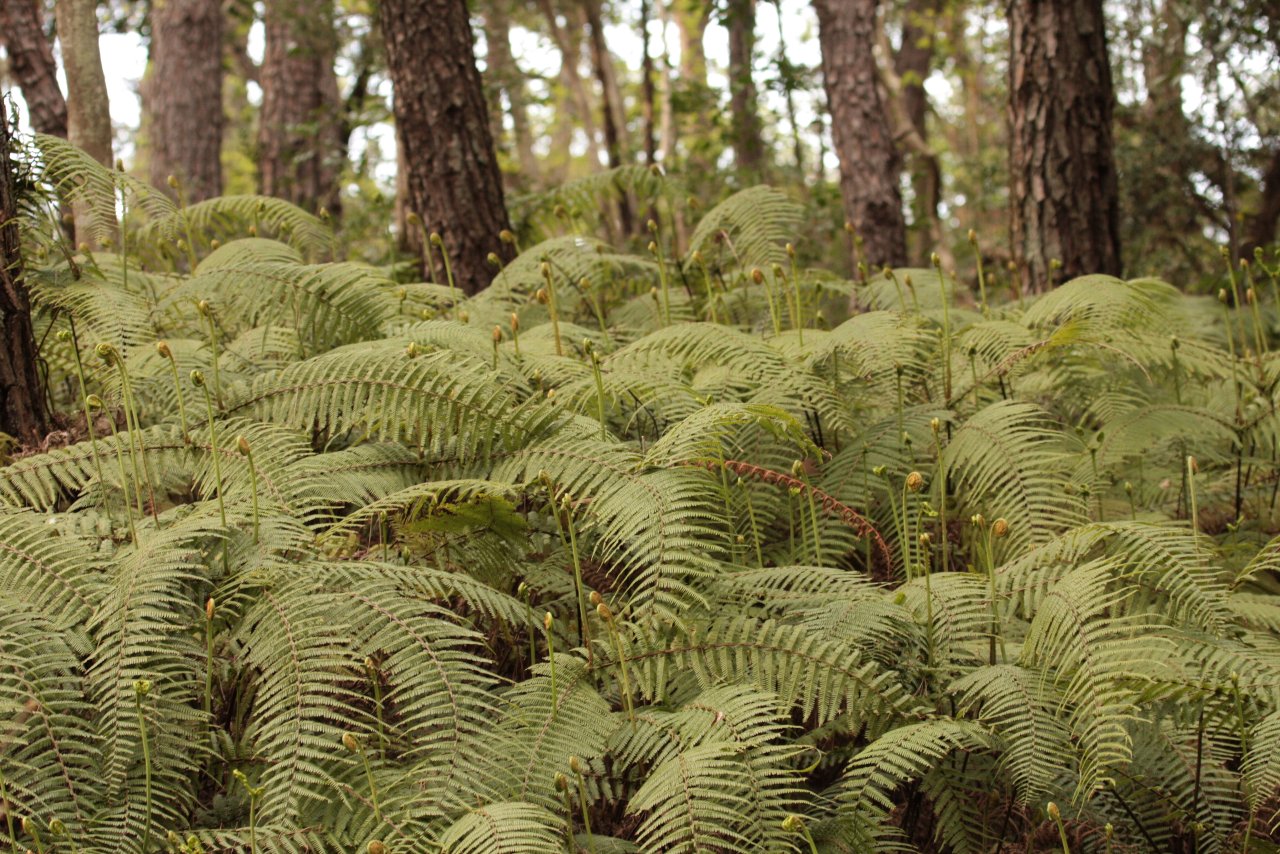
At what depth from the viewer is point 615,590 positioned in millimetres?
2580

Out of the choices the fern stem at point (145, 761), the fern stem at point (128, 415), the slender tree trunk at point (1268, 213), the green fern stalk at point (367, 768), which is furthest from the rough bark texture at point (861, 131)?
the fern stem at point (145, 761)

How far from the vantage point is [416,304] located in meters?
3.81

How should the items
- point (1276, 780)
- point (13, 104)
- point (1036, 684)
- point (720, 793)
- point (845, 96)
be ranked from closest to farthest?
→ point (720, 793) → point (1276, 780) → point (1036, 684) → point (13, 104) → point (845, 96)

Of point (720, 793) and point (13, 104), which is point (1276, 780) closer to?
point (720, 793)

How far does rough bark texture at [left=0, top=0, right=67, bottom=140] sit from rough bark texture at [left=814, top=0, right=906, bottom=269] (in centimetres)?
422

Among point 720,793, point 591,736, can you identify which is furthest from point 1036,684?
point 591,736

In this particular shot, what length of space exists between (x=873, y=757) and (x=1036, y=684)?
1.38 ft

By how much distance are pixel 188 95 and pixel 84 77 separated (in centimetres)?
565

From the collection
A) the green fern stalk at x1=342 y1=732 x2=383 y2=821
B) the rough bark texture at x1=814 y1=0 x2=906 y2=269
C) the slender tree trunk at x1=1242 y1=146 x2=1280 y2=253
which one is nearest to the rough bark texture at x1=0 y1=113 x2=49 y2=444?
the green fern stalk at x1=342 y1=732 x2=383 y2=821

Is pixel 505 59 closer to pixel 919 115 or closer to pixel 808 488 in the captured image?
pixel 919 115

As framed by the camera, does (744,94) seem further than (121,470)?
Yes

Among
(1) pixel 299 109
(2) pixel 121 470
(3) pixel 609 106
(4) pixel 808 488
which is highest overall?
(1) pixel 299 109

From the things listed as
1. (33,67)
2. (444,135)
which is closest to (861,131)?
(444,135)

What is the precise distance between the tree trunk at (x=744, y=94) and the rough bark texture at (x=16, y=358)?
5.39 meters
